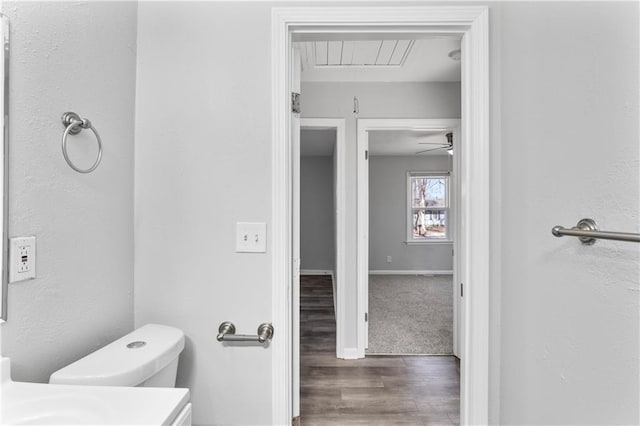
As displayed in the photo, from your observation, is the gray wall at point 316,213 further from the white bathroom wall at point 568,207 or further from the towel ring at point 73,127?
the towel ring at point 73,127

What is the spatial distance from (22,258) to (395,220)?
6.26m

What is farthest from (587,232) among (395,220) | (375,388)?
(395,220)

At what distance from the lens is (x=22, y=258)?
0.81 m

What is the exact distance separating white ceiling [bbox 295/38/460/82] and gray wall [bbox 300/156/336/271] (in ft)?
12.7

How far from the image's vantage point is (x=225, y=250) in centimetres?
126

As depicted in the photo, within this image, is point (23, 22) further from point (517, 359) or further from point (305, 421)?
point (305, 421)

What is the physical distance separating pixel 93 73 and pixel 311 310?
3.55 m

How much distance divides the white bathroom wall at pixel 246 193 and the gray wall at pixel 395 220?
5368mm

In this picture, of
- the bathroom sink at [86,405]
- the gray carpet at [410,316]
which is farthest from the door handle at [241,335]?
the gray carpet at [410,316]

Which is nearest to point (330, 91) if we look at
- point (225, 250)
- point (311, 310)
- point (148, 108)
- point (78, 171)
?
point (148, 108)

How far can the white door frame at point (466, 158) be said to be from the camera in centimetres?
→ 122

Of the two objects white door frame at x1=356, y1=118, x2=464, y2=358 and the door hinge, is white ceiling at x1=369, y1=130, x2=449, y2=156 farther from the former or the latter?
the door hinge

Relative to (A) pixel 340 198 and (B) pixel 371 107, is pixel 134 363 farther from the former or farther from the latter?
(B) pixel 371 107

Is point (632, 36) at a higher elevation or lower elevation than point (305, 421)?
higher
